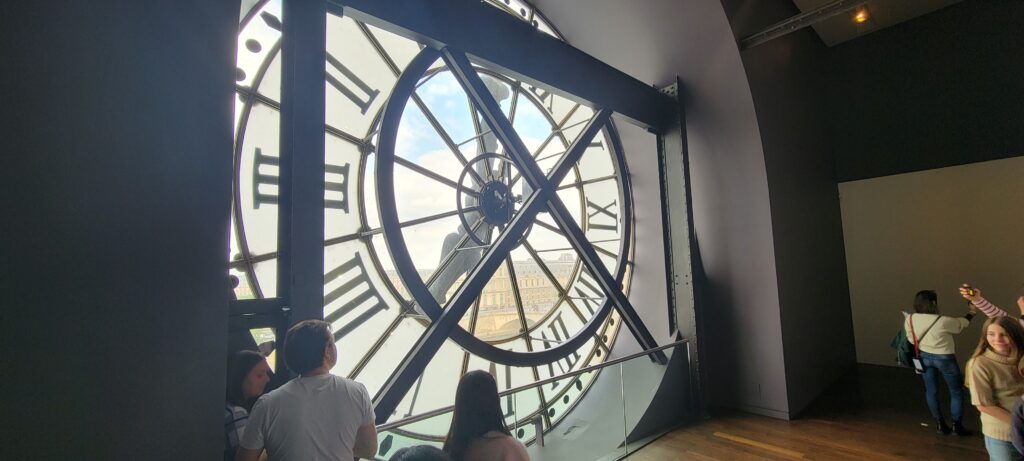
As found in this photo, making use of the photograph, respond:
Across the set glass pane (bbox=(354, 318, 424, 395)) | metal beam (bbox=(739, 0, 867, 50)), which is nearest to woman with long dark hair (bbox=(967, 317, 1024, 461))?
metal beam (bbox=(739, 0, 867, 50))

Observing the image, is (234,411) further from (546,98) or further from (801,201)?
(801,201)

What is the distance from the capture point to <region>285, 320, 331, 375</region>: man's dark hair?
1.36m

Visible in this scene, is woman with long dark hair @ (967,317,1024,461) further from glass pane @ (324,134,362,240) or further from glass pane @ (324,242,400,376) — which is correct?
glass pane @ (324,134,362,240)

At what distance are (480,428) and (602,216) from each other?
10.6 feet

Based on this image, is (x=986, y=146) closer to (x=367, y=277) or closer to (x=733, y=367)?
(x=733, y=367)

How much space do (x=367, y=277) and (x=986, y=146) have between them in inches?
255

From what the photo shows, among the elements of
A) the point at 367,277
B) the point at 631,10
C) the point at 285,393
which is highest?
the point at 631,10

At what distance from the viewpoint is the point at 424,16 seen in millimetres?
2381

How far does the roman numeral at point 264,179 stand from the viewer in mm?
2207

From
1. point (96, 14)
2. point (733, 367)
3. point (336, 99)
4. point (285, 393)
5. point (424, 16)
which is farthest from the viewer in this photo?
point (733, 367)

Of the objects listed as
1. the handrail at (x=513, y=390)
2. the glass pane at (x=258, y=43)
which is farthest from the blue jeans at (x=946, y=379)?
the glass pane at (x=258, y=43)

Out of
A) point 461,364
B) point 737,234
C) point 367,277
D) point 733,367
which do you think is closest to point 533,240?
point 461,364

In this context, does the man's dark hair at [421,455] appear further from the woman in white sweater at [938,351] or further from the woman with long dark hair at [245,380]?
the woman in white sweater at [938,351]

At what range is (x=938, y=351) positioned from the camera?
3.33 metres
